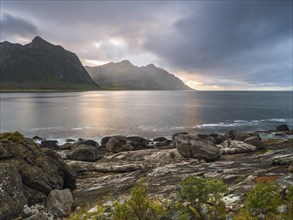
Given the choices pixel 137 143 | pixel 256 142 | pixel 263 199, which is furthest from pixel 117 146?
pixel 263 199

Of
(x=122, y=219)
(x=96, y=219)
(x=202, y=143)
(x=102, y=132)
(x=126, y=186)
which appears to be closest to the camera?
(x=122, y=219)

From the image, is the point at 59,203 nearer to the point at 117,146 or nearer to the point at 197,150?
the point at 197,150

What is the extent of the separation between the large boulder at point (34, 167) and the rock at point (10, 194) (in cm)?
160

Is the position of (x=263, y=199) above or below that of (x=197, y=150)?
above

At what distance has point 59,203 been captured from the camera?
15.4 m

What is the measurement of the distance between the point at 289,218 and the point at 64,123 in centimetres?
8206

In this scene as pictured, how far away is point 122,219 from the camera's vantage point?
979cm

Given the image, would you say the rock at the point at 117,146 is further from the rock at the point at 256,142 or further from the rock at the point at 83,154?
the rock at the point at 256,142

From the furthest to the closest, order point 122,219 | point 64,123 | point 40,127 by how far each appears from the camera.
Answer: point 64,123 → point 40,127 → point 122,219

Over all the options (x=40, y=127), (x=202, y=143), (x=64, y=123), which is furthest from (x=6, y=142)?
(x=64, y=123)

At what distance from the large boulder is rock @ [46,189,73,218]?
1.00m

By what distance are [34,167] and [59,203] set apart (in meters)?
4.03

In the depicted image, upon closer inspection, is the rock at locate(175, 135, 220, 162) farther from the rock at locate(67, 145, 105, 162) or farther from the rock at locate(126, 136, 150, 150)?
the rock at locate(126, 136, 150, 150)

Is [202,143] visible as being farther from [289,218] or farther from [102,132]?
[102,132]
